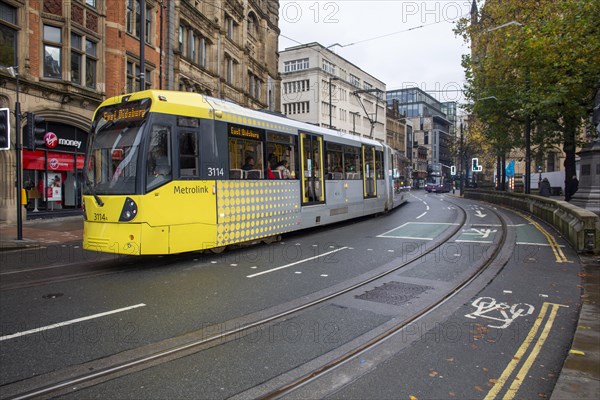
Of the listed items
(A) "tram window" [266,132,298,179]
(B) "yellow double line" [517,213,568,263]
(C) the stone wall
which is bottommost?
(B) "yellow double line" [517,213,568,263]

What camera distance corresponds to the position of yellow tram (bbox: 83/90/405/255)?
8.02 metres

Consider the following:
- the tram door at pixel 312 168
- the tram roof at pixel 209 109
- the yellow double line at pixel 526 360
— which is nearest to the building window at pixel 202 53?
the tram door at pixel 312 168

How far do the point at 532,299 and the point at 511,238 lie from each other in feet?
22.6

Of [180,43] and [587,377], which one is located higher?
[180,43]

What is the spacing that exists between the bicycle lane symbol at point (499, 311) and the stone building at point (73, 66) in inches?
500

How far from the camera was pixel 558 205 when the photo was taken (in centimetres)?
1492

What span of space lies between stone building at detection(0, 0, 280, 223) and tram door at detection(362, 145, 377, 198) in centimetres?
911

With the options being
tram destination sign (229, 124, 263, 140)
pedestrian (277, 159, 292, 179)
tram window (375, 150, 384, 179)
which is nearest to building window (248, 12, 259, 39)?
tram window (375, 150, 384, 179)

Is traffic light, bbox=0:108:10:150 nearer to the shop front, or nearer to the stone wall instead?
the shop front

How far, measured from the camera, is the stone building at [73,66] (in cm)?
1681

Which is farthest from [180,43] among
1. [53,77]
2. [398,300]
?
[398,300]

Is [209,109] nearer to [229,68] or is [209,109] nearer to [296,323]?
[296,323]

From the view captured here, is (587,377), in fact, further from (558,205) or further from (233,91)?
(233,91)

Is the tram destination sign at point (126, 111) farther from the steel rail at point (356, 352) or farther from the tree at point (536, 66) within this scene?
the tree at point (536, 66)
